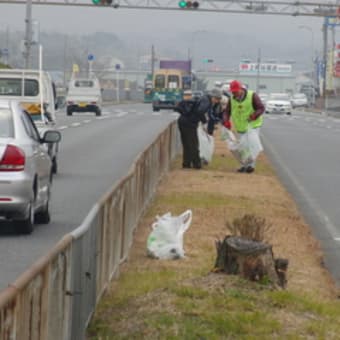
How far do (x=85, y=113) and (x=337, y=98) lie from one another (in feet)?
182

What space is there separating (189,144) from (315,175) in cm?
345

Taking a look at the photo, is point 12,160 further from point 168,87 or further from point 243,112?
point 168,87

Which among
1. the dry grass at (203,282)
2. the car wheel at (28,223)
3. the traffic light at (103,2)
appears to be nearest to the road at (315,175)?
the dry grass at (203,282)

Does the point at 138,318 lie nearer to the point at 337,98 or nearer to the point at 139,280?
the point at 139,280

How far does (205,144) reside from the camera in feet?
86.1

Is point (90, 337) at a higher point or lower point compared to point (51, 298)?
lower

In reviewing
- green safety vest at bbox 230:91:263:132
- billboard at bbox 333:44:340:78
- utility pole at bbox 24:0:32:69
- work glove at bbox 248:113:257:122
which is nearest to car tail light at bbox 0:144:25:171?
green safety vest at bbox 230:91:263:132

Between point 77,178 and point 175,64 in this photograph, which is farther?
point 175,64

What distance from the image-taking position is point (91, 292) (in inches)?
351

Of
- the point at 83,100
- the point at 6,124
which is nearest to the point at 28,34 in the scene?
the point at 83,100

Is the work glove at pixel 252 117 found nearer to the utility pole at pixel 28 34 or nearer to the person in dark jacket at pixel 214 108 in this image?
the person in dark jacket at pixel 214 108

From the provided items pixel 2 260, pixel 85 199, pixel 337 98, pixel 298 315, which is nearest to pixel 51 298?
pixel 298 315

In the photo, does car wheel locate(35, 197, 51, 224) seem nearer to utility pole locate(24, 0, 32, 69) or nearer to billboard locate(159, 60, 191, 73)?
utility pole locate(24, 0, 32, 69)

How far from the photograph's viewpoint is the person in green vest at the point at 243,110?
2486 centimetres
